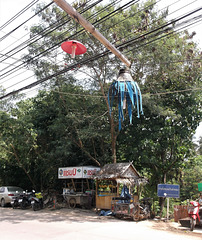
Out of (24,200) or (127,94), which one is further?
(24,200)

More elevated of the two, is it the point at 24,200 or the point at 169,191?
the point at 169,191

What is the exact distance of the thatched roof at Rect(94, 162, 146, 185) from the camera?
579 inches

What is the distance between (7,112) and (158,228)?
14.6 metres

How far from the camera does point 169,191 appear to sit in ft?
42.8

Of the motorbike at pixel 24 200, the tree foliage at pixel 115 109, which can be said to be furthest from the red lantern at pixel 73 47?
the motorbike at pixel 24 200

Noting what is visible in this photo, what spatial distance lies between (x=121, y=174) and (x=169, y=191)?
112 inches

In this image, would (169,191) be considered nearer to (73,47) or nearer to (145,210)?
(145,210)

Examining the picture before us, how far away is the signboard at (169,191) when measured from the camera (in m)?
12.8

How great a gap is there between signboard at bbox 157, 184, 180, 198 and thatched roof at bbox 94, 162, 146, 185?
2007mm

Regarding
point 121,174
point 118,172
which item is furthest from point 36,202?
point 121,174

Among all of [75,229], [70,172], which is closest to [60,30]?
[70,172]

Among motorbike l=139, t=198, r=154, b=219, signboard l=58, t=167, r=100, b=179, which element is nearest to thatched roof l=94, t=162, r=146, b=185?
signboard l=58, t=167, r=100, b=179

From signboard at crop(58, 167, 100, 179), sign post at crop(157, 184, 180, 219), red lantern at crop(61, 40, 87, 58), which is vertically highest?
red lantern at crop(61, 40, 87, 58)

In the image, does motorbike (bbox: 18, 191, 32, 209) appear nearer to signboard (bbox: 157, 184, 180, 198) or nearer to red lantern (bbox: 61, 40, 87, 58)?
signboard (bbox: 157, 184, 180, 198)
